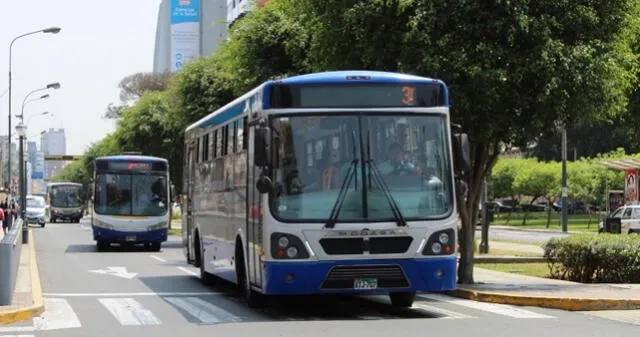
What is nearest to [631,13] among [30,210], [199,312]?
[199,312]

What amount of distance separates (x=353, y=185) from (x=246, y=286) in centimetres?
287

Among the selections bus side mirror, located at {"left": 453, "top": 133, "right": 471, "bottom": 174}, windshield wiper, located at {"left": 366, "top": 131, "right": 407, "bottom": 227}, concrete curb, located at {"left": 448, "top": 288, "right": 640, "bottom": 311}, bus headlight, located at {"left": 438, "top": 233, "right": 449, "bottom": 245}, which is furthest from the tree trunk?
windshield wiper, located at {"left": 366, "top": 131, "right": 407, "bottom": 227}

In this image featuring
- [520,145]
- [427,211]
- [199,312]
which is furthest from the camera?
[520,145]

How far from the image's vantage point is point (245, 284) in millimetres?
16672

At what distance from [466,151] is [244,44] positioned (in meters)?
15.8

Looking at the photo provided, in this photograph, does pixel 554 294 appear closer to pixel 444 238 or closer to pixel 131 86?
pixel 444 238

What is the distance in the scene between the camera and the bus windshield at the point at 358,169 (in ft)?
47.9

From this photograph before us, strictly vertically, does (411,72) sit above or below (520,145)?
above

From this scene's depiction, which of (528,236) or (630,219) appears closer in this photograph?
(630,219)

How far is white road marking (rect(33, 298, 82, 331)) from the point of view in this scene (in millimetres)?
14617

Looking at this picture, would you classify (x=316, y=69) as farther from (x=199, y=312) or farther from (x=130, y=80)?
(x=130, y=80)

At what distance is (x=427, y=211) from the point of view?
14.8m

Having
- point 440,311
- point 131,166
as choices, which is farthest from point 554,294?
point 131,166

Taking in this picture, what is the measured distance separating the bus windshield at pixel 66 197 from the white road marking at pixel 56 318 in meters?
64.5
